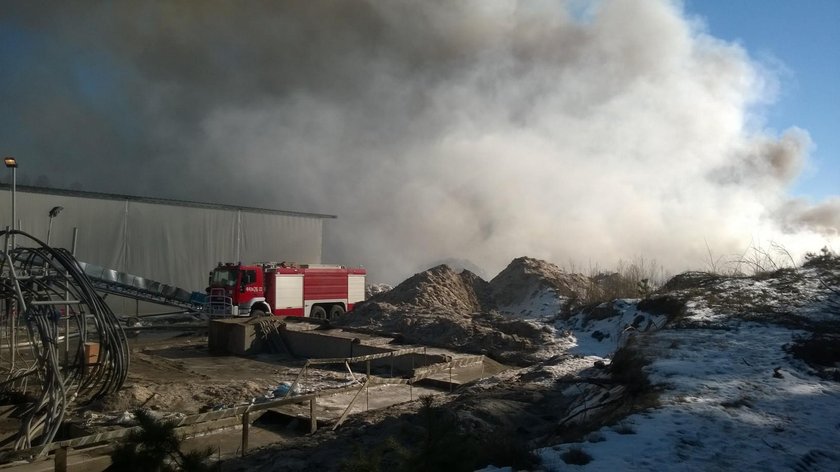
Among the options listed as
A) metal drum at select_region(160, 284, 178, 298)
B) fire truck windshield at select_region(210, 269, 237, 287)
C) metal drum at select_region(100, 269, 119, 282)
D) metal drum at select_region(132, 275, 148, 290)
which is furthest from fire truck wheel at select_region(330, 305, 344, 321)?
metal drum at select_region(100, 269, 119, 282)

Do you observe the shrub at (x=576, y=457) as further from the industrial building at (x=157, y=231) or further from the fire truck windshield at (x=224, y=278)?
the industrial building at (x=157, y=231)

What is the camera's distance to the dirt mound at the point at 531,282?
78.6 feet

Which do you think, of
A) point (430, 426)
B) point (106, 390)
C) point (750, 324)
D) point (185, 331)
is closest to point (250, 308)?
point (185, 331)

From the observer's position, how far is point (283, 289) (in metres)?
22.1

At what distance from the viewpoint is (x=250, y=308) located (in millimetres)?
20828

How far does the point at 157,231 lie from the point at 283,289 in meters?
8.23

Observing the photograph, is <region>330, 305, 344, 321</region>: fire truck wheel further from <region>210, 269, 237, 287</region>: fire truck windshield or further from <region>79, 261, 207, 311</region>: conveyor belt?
<region>79, 261, 207, 311</region>: conveyor belt

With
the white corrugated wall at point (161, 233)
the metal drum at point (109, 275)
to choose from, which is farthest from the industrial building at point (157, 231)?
the metal drum at point (109, 275)

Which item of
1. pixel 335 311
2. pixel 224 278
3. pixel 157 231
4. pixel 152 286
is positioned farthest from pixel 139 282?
pixel 335 311

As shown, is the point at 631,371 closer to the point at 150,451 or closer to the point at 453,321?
the point at 150,451

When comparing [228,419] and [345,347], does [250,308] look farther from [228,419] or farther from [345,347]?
[228,419]

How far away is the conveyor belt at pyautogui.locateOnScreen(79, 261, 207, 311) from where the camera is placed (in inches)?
766

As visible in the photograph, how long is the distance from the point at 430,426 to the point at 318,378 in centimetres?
984

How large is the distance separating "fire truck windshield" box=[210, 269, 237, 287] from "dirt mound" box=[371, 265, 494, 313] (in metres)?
5.13
